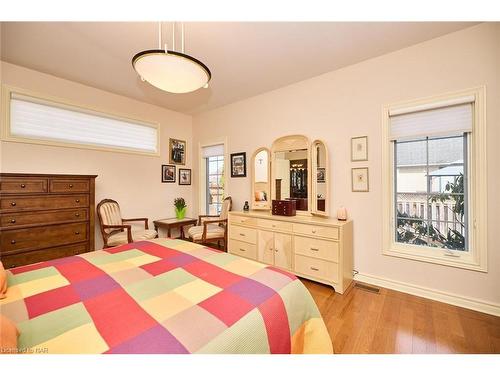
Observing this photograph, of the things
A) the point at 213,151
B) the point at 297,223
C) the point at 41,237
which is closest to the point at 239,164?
the point at 213,151

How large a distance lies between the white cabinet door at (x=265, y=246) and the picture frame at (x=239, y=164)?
1.27 m

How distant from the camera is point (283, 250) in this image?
277 cm

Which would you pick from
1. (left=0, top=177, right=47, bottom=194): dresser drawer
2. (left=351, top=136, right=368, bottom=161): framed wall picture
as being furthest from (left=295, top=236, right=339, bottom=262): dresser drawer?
(left=0, top=177, right=47, bottom=194): dresser drawer

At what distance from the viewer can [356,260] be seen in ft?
8.71

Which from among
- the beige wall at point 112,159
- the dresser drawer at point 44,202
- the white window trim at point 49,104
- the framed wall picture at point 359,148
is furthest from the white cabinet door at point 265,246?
the white window trim at point 49,104

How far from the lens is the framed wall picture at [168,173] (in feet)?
13.7

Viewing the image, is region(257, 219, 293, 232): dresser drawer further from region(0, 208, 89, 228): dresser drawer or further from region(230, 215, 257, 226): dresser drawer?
region(0, 208, 89, 228): dresser drawer

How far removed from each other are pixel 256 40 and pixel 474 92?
220 centimetres

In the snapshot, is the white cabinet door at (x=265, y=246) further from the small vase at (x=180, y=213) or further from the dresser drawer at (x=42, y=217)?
the dresser drawer at (x=42, y=217)

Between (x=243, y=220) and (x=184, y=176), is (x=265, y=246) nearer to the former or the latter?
(x=243, y=220)

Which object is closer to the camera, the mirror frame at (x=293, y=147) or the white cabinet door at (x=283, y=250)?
the white cabinet door at (x=283, y=250)

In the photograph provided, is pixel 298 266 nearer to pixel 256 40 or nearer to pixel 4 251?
pixel 256 40

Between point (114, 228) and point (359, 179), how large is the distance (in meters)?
3.56
